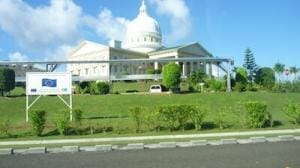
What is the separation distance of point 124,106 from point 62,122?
1323 centimetres

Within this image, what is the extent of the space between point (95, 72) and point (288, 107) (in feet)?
220

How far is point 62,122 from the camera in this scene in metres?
21.4

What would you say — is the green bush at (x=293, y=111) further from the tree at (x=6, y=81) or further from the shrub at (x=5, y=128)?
the tree at (x=6, y=81)

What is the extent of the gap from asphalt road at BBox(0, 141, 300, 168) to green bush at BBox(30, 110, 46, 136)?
7374 millimetres

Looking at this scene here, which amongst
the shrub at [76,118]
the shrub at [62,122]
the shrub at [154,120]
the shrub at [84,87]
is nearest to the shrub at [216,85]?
the shrub at [84,87]

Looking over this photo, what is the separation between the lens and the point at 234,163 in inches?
417

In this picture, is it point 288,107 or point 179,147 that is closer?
point 179,147

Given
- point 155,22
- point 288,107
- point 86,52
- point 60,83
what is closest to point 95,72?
point 86,52

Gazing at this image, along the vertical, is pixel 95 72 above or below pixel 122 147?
above

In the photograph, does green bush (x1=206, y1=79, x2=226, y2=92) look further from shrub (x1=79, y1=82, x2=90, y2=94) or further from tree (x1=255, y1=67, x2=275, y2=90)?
shrub (x1=79, y1=82, x2=90, y2=94)

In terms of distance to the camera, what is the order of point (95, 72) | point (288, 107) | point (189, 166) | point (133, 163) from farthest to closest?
point (95, 72)
point (288, 107)
point (133, 163)
point (189, 166)

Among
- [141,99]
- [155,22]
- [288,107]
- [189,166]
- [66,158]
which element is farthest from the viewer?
[155,22]

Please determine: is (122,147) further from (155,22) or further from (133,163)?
(155,22)

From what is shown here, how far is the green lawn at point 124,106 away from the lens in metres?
23.7
